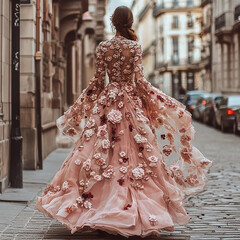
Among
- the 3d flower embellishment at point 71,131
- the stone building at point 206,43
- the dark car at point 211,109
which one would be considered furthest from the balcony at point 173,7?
the 3d flower embellishment at point 71,131

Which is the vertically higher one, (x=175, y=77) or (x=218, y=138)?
A: (x=175, y=77)

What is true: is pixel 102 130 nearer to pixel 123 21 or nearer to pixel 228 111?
pixel 123 21

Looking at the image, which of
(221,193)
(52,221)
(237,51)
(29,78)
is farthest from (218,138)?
(237,51)

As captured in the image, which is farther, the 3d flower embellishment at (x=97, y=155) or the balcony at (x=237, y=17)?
the balcony at (x=237, y=17)

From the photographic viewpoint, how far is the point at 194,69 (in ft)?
256

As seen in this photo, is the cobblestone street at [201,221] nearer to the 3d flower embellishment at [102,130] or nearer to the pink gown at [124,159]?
the pink gown at [124,159]

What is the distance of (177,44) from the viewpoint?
271 feet

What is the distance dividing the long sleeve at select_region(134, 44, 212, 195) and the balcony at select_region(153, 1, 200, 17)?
248 ft

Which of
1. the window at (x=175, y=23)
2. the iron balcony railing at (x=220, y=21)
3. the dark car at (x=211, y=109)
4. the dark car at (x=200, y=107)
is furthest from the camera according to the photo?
the window at (x=175, y=23)

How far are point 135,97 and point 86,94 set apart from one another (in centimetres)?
52

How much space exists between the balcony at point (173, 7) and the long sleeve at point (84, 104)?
75613 millimetres

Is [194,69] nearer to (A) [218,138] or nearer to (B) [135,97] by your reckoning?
(A) [218,138]

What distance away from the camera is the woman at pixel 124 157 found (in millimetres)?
5867

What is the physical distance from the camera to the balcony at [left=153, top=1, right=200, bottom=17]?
8125 centimetres
